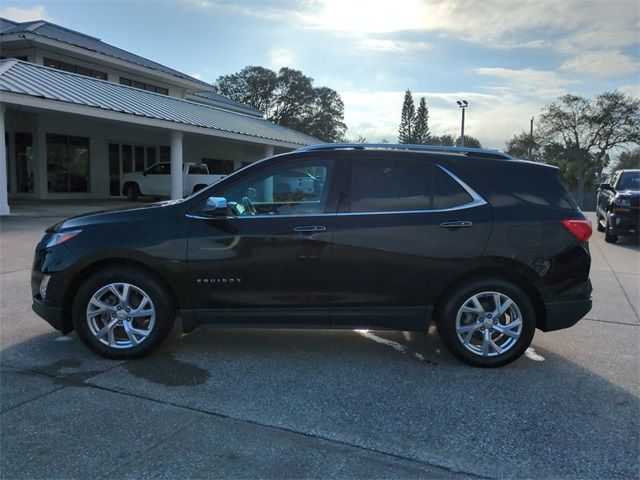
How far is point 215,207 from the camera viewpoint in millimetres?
4270

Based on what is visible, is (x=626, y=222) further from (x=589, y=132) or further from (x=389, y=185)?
(x=589, y=132)

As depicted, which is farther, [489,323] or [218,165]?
[218,165]

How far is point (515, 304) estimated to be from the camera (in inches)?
170

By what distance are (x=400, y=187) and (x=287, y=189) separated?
96 cm

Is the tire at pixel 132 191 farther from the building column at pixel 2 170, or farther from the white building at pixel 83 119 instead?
the building column at pixel 2 170

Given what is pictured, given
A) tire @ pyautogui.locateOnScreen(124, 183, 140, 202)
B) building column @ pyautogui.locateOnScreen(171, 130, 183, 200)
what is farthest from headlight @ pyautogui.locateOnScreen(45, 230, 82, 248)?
tire @ pyautogui.locateOnScreen(124, 183, 140, 202)

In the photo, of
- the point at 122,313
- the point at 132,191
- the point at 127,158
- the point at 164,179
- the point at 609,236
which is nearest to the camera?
the point at 122,313

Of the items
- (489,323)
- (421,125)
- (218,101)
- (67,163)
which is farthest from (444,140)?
(489,323)

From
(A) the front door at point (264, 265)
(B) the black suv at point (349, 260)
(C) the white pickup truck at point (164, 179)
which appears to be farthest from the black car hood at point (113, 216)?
(C) the white pickup truck at point (164, 179)

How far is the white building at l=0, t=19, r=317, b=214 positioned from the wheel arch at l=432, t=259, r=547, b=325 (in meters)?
14.6

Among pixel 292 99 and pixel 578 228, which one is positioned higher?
pixel 292 99

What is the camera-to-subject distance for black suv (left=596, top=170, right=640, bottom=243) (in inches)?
484

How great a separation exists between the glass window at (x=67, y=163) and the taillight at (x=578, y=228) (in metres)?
22.6

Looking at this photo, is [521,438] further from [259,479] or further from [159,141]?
[159,141]
